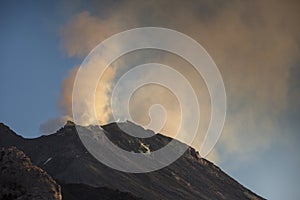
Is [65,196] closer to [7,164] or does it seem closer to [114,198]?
[114,198]

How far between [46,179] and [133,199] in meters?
57.3

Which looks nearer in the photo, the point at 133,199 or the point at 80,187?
the point at 133,199

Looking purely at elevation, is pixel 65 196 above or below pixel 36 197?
above

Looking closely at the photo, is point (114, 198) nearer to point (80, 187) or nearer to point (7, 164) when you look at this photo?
point (80, 187)

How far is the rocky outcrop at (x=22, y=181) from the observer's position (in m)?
52.6

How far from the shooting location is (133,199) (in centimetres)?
11231

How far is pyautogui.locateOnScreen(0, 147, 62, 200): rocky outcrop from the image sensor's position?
5262 centimetres

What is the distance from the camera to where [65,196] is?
112 metres

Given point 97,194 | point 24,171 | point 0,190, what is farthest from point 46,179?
point 97,194

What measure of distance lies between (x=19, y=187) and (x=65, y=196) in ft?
199

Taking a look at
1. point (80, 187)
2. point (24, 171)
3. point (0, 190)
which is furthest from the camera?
point (80, 187)

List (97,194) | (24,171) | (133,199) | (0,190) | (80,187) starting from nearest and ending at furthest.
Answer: (0,190)
(24,171)
(133,199)
(97,194)
(80,187)

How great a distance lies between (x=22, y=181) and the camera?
2158 inches

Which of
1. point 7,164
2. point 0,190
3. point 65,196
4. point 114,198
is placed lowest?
point 0,190
